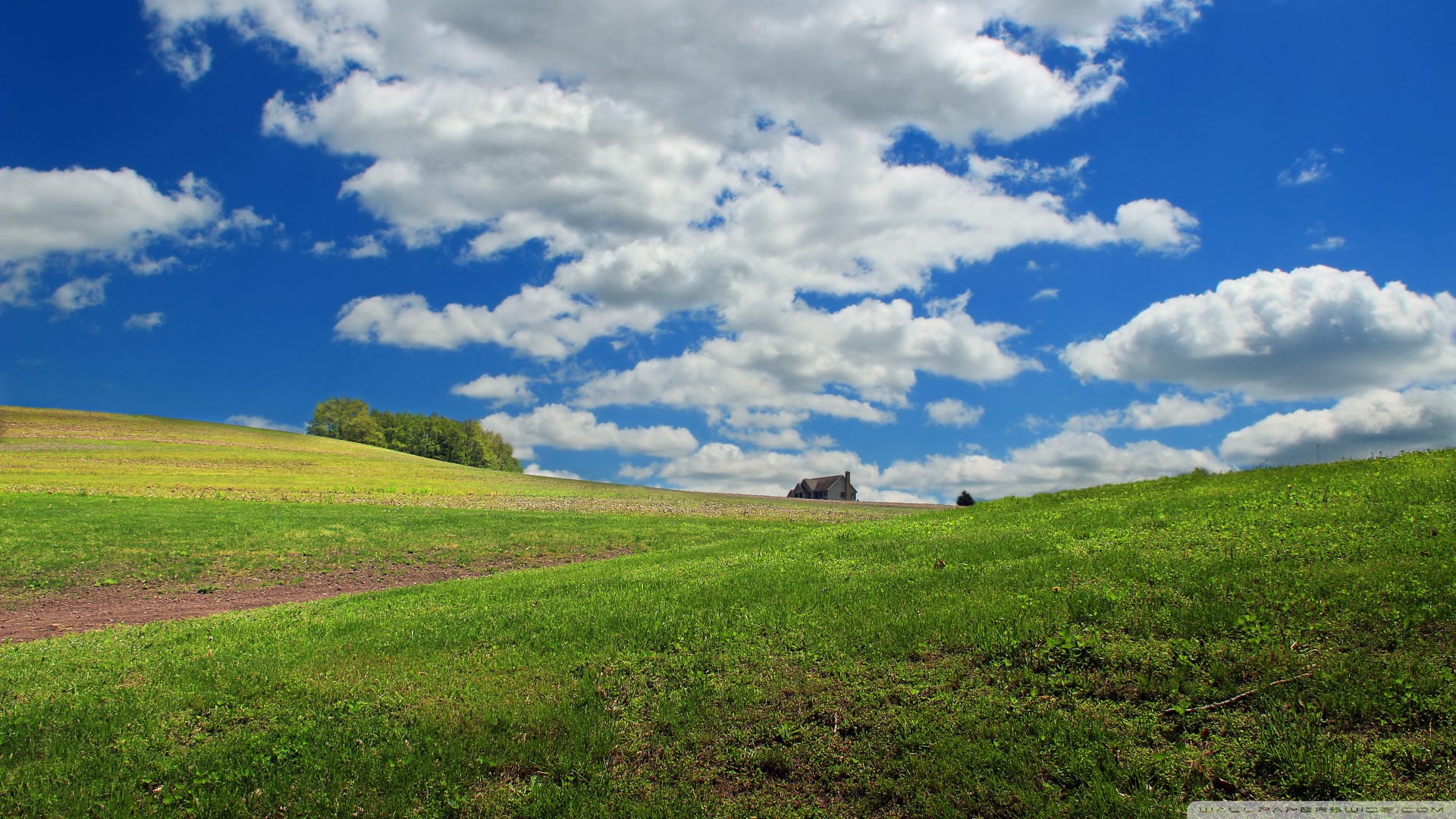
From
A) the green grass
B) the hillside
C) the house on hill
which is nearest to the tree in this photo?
the hillside

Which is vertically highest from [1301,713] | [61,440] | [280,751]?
[61,440]

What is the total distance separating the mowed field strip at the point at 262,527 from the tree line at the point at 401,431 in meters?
76.1

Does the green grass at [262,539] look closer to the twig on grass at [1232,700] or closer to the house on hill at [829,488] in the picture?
the twig on grass at [1232,700]

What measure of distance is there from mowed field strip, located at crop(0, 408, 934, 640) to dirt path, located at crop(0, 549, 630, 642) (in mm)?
82

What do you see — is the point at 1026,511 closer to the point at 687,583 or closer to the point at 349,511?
the point at 687,583

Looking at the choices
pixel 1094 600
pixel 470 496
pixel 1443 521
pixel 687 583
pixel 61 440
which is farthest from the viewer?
pixel 61 440

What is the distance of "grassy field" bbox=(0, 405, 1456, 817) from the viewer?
21.7ft

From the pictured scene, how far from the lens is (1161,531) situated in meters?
14.3

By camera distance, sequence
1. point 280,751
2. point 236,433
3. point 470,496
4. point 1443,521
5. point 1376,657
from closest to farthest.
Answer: point 1376,657, point 280,751, point 1443,521, point 470,496, point 236,433

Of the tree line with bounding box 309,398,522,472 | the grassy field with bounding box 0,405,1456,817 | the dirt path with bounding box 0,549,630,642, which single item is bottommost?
the dirt path with bounding box 0,549,630,642

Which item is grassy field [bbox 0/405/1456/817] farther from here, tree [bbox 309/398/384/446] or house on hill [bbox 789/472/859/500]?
tree [bbox 309/398/384/446]

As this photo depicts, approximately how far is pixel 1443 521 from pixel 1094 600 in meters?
6.80

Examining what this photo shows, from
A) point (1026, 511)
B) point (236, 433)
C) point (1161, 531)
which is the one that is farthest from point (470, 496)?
point (236, 433)

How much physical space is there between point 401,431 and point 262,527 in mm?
128684
